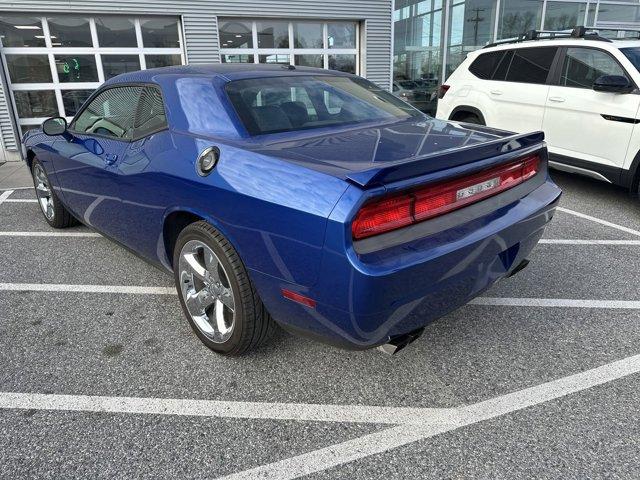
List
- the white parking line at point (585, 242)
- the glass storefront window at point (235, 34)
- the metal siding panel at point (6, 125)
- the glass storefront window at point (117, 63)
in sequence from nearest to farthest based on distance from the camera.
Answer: the white parking line at point (585, 242)
the metal siding panel at point (6, 125)
the glass storefront window at point (117, 63)
the glass storefront window at point (235, 34)

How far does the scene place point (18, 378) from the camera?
262cm

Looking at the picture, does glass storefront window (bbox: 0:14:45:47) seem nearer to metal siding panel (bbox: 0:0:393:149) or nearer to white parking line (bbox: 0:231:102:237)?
metal siding panel (bbox: 0:0:393:149)

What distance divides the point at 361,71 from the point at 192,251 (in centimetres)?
896

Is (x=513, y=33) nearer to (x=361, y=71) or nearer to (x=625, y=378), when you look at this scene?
(x=361, y=71)

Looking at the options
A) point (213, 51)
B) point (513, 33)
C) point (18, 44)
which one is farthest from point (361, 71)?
point (18, 44)

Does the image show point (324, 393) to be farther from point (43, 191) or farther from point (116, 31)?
point (116, 31)

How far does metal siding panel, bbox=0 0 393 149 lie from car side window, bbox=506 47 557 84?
4.57 meters

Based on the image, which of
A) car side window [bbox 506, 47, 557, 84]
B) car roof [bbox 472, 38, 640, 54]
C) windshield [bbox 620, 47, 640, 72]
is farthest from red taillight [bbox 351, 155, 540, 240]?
car side window [bbox 506, 47, 557, 84]

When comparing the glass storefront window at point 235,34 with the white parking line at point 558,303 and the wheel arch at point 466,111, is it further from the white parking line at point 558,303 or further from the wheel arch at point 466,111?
the white parking line at point 558,303

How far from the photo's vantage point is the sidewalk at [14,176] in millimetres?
7195

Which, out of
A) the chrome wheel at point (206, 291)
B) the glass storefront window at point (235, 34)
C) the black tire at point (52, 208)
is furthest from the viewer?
the glass storefront window at point (235, 34)

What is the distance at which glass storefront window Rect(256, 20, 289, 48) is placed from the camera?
997 centimetres

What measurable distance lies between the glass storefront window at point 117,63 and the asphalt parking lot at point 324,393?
6.80 meters

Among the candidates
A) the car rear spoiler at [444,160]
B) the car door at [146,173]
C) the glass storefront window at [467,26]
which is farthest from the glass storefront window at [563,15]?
the car door at [146,173]
